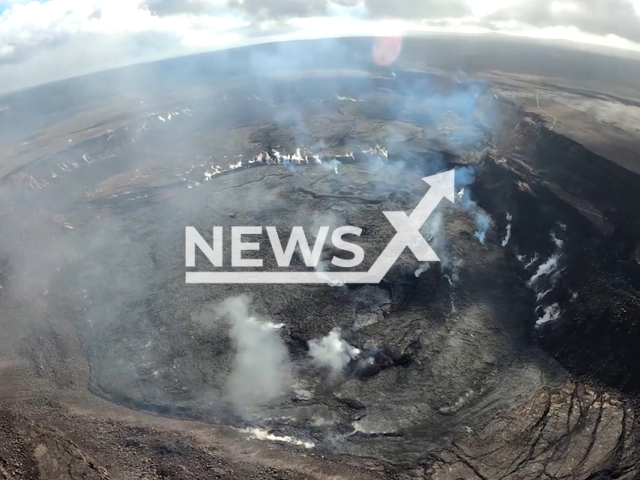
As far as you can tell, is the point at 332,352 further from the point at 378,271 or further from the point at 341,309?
the point at 378,271

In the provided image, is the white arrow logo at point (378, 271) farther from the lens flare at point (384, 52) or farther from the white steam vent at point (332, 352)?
the lens flare at point (384, 52)

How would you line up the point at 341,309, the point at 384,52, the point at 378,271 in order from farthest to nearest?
the point at 384,52
the point at 378,271
the point at 341,309

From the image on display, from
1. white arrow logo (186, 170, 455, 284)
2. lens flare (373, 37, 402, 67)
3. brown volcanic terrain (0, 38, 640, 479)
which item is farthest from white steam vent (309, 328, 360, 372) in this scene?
lens flare (373, 37, 402, 67)

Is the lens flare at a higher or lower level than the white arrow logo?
higher

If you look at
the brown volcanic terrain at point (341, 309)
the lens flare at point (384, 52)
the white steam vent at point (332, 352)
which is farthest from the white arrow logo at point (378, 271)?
the lens flare at point (384, 52)

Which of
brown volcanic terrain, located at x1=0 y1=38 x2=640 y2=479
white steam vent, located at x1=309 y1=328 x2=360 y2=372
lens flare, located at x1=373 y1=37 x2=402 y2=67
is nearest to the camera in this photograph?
brown volcanic terrain, located at x1=0 y1=38 x2=640 y2=479

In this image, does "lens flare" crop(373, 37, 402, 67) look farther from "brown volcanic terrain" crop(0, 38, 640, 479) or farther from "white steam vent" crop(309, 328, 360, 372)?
"white steam vent" crop(309, 328, 360, 372)

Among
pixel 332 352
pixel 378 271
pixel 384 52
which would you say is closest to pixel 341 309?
pixel 332 352

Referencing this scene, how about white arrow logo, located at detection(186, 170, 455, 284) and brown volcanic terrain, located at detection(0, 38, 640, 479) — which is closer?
brown volcanic terrain, located at detection(0, 38, 640, 479)

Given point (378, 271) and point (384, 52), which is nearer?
point (378, 271)
